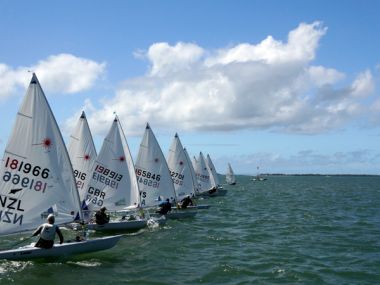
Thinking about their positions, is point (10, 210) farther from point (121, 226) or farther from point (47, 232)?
point (121, 226)

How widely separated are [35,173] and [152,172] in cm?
1409

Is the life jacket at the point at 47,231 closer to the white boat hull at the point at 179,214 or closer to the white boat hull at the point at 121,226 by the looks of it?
the white boat hull at the point at 121,226

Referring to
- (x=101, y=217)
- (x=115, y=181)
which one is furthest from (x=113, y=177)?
(x=101, y=217)

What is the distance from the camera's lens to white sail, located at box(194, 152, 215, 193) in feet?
204

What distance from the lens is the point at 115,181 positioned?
90.1ft

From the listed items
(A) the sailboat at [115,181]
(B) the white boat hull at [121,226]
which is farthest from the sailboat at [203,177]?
(B) the white boat hull at [121,226]

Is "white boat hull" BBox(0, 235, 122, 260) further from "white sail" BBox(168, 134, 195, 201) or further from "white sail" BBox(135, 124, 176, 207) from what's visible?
"white sail" BBox(168, 134, 195, 201)

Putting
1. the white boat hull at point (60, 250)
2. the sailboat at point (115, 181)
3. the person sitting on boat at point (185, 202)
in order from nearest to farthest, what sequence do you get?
1. the white boat hull at point (60, 250)
2. the sailboat at point (115, 181)
3. the person sitting on boat at point (185, 202)

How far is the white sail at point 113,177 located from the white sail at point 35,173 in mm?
8245

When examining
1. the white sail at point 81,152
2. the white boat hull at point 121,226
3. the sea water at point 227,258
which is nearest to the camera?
the sea water at point 227,258

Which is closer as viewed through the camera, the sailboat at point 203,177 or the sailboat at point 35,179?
the sailboat at point 35,179

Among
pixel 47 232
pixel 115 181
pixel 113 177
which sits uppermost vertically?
pixel 113 177

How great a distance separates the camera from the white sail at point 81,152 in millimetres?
29656

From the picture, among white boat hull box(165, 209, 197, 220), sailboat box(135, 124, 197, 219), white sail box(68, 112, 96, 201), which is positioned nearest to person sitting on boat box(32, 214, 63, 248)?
white sail box(68, 112, 96, 201)
